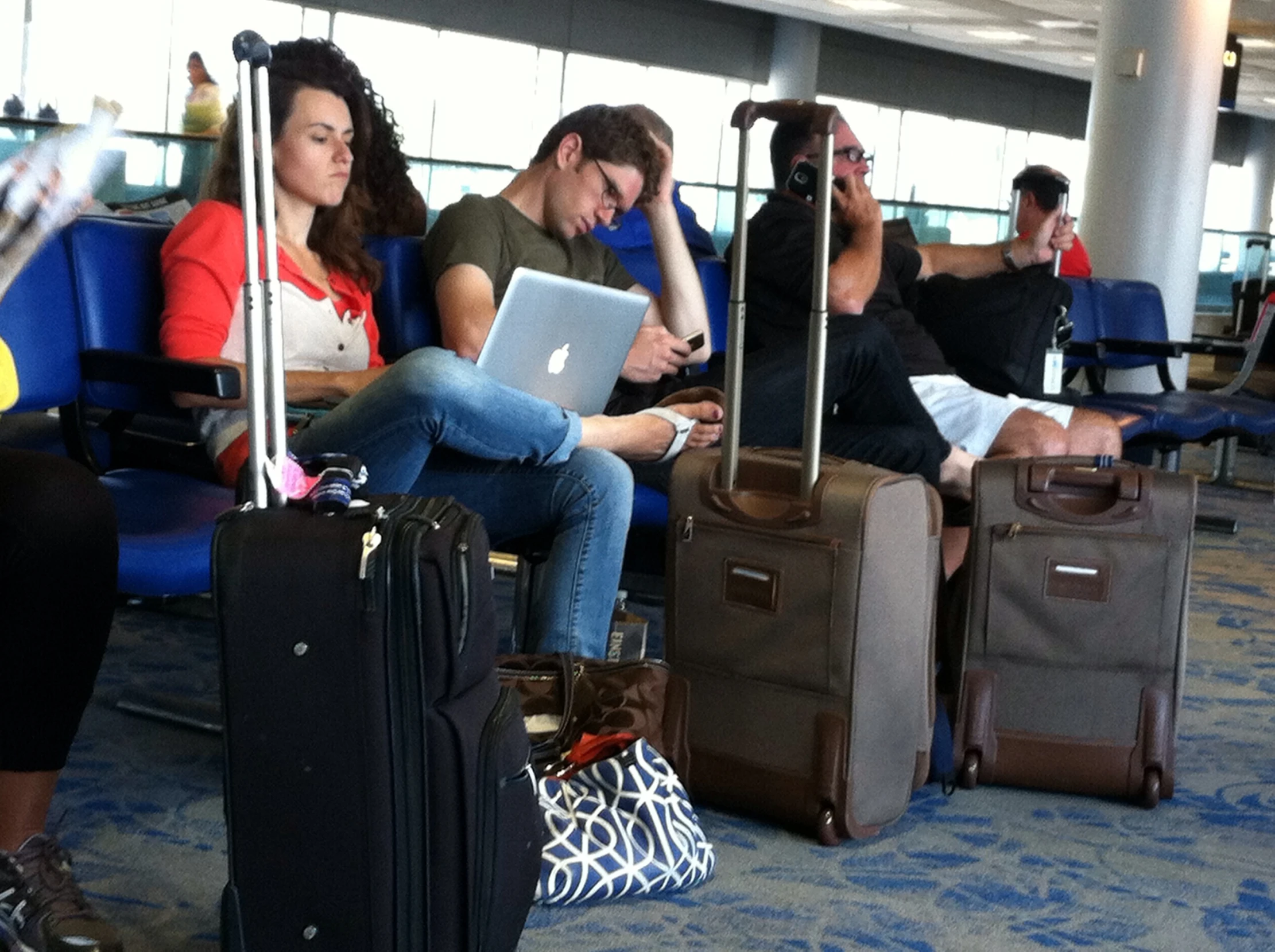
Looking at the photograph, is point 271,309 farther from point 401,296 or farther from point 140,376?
point 401,296

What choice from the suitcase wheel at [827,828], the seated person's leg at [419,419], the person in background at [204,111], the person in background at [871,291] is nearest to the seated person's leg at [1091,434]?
the person in background at [871,291]

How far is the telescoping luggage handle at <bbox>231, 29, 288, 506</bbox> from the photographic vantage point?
1.59m

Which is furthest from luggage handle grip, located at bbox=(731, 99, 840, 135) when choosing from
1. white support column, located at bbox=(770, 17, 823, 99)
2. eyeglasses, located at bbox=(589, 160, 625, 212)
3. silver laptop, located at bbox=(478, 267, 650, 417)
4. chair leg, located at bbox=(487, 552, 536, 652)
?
white support column, located at bbox=(770, 17, 823, 99)

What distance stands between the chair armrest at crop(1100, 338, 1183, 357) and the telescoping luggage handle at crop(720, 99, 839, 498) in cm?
292

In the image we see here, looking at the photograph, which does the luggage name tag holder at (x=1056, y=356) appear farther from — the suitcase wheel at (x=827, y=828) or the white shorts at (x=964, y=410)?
the suitcase wheel at (x=827, y=828)

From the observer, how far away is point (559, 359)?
2520 mm

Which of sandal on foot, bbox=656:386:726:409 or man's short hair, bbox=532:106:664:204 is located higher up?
man's short hair, bbox=532:106:664:204

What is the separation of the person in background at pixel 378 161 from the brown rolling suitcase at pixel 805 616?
682 millimetres

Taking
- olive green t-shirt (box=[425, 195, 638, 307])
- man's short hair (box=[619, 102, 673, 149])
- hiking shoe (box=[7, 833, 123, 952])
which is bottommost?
hiking shoe (box=[7, 833, 123, 952])

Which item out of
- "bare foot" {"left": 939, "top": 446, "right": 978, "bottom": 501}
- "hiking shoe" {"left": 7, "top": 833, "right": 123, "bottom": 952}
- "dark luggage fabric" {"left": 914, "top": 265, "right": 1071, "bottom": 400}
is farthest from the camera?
"dark luggage fabric" {"left": 914, "top": 265, "right": 1071, "bottom": 400}

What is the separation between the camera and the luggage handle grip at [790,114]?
237 centimetres

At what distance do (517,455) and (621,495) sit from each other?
198 mm

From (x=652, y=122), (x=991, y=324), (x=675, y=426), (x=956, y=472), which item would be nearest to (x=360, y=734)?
(x=675, y=426)

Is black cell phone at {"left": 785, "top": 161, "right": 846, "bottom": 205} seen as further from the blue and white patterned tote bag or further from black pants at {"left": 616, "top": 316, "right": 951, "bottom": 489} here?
the blue and white patterned tote bag
